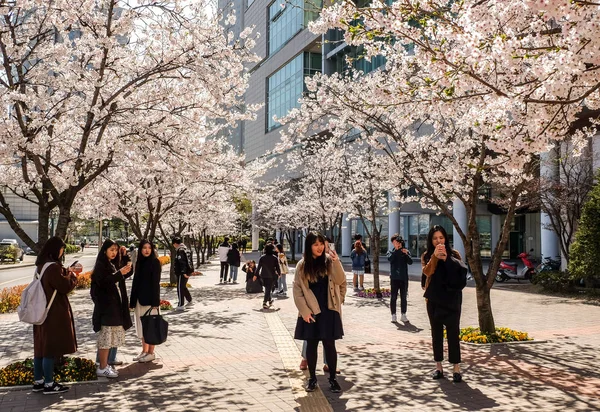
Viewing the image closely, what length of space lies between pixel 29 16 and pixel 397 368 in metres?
8.75

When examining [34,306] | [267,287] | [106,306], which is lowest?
[267,287]

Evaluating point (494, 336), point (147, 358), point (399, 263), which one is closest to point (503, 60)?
point (494, 336)

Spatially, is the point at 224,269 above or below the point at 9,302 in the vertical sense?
above

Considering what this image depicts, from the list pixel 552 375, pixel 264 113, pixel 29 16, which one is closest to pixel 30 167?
pixel 29 16

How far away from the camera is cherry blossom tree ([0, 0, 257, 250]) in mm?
7855

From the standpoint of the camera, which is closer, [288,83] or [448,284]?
[448,284]

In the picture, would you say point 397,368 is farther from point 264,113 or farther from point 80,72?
point 264,113

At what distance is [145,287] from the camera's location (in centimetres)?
760

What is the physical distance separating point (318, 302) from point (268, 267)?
851 centimetres

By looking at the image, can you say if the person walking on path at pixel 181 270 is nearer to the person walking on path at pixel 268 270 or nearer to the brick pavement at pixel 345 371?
the brick pavement at pixel 345 371

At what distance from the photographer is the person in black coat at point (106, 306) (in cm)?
665

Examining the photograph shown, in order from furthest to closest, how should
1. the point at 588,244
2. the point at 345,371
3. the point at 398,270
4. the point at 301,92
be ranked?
the point at 301,92, the point at 588,244, the point at 398,270, the point at 345,371

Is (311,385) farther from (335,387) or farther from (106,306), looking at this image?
(106,306)

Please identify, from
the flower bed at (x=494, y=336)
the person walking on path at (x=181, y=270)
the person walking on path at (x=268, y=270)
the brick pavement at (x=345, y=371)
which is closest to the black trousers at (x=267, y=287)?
the person walking on path at (x=268, y=270)
